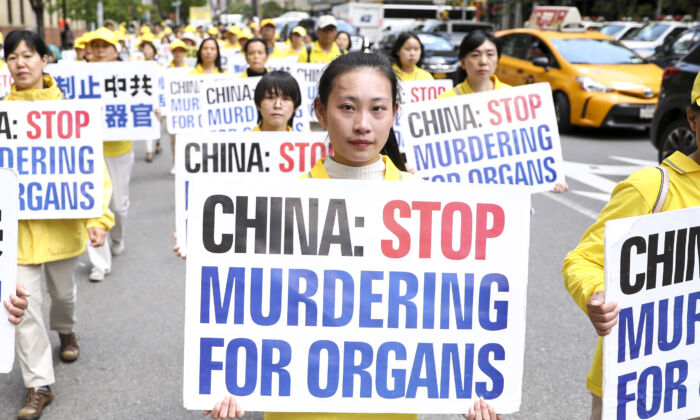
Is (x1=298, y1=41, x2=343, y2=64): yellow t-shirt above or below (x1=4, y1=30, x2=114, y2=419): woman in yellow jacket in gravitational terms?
above

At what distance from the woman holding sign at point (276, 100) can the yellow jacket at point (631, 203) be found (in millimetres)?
2553

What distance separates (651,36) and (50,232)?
65.6 ft

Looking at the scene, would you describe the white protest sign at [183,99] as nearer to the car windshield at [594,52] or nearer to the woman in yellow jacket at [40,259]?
the woman in yellow jacket at [40,259]

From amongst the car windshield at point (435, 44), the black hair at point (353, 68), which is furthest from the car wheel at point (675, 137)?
the car windshield at point (435, 44)

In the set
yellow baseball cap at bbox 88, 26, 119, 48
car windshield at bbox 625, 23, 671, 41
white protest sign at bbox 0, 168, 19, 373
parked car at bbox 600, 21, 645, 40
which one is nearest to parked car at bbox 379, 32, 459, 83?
car windshield at bbox 625, 23, 671, 41

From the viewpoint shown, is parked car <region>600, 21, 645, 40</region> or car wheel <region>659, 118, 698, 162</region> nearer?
car wheel <region>659, 118, 698, 162</region>

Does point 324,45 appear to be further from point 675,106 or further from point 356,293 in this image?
point 356,293

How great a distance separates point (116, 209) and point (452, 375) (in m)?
5.33

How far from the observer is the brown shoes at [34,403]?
13.5 ft

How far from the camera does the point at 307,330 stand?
247cm

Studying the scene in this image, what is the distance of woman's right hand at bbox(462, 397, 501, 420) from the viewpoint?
7.97 ft

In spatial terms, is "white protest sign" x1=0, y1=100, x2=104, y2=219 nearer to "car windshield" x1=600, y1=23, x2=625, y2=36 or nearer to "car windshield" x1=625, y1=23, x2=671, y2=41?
"car windshield" x1=625, y1=23, x2=671, y2=41

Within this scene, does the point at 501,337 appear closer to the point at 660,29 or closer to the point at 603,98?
the point at 603,98

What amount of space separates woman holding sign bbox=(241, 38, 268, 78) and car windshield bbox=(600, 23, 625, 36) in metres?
17.9
